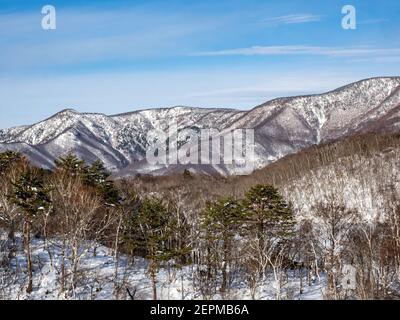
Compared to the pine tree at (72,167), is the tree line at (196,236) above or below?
below

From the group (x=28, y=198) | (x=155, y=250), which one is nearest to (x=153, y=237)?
(x=155, y=250)

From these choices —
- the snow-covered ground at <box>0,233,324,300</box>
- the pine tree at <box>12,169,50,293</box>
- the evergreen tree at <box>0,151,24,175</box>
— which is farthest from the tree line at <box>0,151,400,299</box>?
the evergreen tree at <box>0,151,24,175</box>

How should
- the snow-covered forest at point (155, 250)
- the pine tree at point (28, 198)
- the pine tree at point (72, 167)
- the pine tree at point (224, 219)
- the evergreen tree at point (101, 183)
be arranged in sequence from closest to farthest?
the pine tree at point (28, 198) → the snow-covered forest at point (155, 250) → the pine tree at point (224, 219) → the evergreen tree at point (101, 183) → the pine tree at point (72, 167)

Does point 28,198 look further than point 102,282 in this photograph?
No

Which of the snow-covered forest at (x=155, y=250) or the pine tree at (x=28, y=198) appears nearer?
the pine tree at (x=28, y=198)

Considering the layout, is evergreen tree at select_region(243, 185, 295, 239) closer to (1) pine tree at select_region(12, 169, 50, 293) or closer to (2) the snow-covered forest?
(2) the snow-covered forest

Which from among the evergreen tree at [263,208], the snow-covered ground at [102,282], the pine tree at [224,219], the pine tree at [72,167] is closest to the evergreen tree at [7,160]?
the pine tree at [72,167]

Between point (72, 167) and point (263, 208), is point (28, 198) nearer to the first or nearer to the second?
point (72, 167)

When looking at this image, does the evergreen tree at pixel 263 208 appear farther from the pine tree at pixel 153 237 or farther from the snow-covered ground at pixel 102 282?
the pine tree at pixel 153 237
